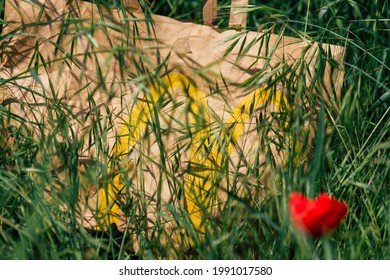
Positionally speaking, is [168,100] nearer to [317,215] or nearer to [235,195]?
[235,195]

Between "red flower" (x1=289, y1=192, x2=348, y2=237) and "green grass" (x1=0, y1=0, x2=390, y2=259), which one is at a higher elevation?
"red flower" (x1=289, y1=192, x2=348, y2=237)

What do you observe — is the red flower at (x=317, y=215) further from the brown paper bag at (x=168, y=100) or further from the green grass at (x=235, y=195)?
the brown paper bag at (x=168, y=100)

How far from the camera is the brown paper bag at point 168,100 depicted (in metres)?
1.46

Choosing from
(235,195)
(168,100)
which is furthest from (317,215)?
(168,100)

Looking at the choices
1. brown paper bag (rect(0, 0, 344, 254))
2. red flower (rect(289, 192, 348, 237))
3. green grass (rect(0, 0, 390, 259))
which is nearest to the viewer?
red flower (rect(289, 192, 348, 237))

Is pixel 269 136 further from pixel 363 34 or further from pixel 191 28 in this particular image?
pixel 363 34

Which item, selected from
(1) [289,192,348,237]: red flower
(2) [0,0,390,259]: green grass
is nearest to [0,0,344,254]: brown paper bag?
(2) [0,0,390,259]: green grass

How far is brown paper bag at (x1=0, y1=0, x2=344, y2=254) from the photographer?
1.46 m

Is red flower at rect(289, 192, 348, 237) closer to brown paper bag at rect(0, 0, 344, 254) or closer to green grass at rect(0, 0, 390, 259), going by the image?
green grass at rect(0, 0, 390, 259)

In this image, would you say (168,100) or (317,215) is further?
(168,100)

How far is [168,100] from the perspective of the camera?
1636mm

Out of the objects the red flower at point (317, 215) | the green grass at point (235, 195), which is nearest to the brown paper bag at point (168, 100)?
the green grass at point (235, 195)

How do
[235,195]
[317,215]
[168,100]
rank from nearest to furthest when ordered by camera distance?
[317,215]
[235,195]
[168,100]
